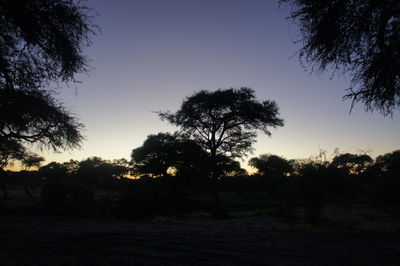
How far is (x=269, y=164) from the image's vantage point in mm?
57062

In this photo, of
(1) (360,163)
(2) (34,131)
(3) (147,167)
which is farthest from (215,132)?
(2) (34,131)

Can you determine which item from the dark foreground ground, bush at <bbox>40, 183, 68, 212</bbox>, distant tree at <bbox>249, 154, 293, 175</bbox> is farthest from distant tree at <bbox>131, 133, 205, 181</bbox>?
distant tree at <bbox>249, 154, 293, 175</bbox>

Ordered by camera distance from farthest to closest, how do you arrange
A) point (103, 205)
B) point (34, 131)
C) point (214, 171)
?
point (214, 171) < point (103, 205) < point (34, 131)

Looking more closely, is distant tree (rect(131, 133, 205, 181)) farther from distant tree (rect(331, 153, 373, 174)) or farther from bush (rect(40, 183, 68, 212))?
distant tree (rect(331, 153, 373, 174))

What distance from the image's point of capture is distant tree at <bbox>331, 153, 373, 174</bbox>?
8930mm

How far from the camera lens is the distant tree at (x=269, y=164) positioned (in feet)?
180

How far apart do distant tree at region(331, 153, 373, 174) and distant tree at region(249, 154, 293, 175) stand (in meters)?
46.1

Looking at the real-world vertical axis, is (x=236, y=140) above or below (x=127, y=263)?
above

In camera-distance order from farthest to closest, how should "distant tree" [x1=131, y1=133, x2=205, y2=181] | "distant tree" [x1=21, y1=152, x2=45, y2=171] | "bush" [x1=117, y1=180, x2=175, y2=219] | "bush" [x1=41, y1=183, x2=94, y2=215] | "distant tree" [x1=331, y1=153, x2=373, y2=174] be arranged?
1. "distant tree" [x1=131, y1=133, x2=205, y2=181]
2. "distant tree" [x1=21, y1=152, x2=45, y2=171]
3. "bush" [x1=41, y1=183, x2=94, y2=215]
4. "bush" [x1=117, y1=180, x2=175, y2=219]
5. "distant tree" [x1=331, y1=153, x2=373, y2=174]

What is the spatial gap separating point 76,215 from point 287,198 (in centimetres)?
885

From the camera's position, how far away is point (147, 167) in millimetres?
27359

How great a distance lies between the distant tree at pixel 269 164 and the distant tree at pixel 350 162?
4610 centimetres

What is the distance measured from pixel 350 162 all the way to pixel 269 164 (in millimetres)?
49512

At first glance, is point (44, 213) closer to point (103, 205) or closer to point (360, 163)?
point (103, 205)
